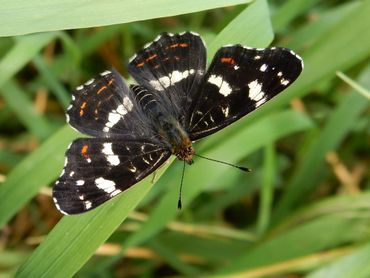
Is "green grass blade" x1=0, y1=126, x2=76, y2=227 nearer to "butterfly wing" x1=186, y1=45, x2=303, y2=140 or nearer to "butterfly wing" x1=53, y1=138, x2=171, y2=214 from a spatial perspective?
"butterfly wing" x1=53, y1=138, x2=171, y2=214

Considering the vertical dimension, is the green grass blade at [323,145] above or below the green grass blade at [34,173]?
above

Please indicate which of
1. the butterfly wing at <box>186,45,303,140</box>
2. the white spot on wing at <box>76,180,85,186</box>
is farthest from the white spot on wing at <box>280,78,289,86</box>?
the white spot on wing at <box>76,180,85,186</box>

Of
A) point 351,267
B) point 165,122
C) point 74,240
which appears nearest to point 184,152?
point 165,122

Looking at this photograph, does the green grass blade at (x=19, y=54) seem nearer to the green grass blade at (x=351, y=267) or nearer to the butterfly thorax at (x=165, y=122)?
the butterfly thorax at (x=165, y=122)

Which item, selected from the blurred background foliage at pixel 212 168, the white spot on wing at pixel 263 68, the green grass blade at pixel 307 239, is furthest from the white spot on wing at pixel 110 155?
the green grass blade at pixel 307 239

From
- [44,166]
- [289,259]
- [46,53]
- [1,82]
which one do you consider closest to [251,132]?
[289,259]

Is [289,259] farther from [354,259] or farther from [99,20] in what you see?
[99,20]

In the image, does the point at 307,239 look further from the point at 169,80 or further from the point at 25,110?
the point at 25,110
